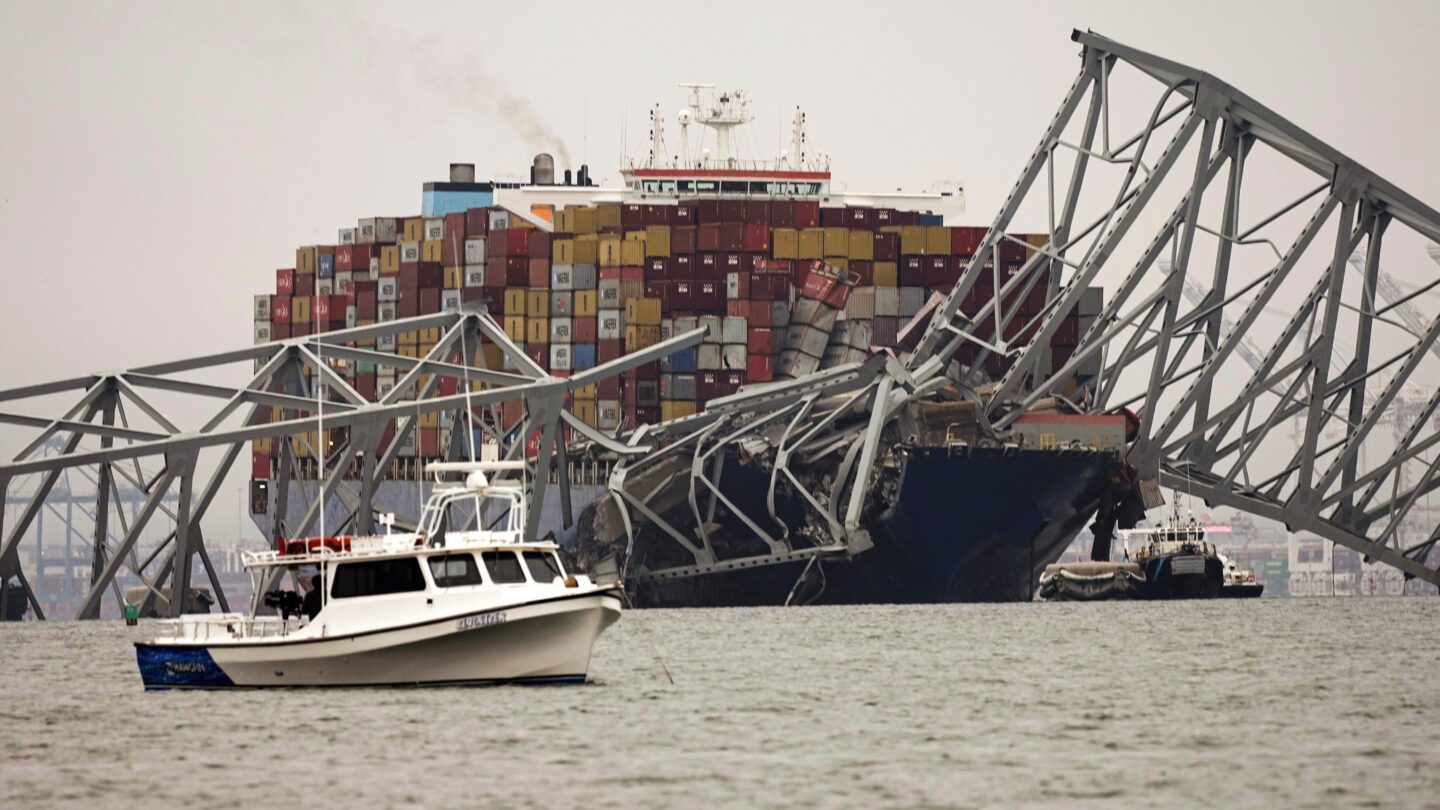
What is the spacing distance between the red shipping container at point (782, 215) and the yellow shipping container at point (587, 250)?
8.86 metres

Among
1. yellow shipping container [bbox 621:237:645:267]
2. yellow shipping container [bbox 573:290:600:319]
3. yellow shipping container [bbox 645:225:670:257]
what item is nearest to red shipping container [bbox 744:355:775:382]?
yellow shipping container [bbox 645:225:670:257]

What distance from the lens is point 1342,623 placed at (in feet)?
260

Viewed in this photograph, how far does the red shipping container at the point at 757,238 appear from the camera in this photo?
392 feet

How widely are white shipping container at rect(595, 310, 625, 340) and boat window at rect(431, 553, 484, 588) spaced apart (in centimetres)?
7806

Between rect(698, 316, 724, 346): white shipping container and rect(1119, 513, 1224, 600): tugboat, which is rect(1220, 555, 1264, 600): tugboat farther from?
rect(698, 316, 724, 346): white shipping container

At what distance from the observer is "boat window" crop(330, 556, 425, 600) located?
4231cm

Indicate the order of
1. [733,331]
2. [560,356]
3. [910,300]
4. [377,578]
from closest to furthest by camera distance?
[377,578]
[733,331]
[910,300]
[560,356]

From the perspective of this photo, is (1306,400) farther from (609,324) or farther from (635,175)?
(635,175)

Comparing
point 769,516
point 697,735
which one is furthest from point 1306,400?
point 697,735

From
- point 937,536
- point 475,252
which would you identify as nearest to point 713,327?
point 475,252

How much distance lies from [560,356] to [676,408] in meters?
8.81

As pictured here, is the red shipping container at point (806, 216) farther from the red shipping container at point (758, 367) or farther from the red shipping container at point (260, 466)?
the red shipping container at point (260, 466)

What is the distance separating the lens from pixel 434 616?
138 ft

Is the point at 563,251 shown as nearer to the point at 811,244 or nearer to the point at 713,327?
the point at 713,327
